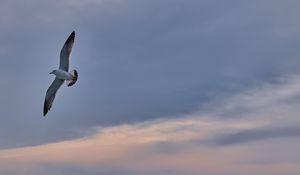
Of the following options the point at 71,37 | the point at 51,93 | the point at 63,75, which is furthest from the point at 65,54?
the point at 51,93

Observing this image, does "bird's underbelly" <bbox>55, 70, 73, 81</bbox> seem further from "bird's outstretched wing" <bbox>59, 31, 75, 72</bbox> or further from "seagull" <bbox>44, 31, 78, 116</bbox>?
"bird's outstretched wing" <bbox>59, 31, 75, 72</bbox>

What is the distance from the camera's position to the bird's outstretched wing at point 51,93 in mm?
93688

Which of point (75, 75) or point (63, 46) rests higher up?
point (63, 46)

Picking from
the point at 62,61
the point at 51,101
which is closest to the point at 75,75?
the point at 62,61

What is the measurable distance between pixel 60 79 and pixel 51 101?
5.10m

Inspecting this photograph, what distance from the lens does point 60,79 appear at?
9269 cm

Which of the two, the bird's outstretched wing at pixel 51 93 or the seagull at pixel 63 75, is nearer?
the seagull at pixel 63 75

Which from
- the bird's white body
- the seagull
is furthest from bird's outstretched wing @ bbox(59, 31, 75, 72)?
the bird's white body

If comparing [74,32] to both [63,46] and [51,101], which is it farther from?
[51,101]

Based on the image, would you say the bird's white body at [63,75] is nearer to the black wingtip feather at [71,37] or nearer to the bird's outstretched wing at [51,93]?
the bird's outstretched wing at [51,93]

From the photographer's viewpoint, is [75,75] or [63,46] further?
[63,46]

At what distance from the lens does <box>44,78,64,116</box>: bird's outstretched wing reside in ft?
307

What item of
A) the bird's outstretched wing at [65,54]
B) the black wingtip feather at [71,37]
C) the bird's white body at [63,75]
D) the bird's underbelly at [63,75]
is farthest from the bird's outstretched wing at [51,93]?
the black wingtip feather at [71,37]

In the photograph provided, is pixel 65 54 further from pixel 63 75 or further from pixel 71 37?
pixel 63 75
